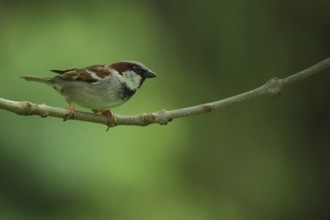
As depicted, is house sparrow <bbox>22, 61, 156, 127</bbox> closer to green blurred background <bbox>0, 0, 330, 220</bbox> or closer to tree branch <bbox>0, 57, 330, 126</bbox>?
tree branch <bbox>0, 57, 330, 126</bbox>

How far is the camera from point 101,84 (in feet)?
7.75

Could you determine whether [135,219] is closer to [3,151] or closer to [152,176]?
[152,176]

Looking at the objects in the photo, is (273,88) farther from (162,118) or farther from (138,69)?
(138,69)

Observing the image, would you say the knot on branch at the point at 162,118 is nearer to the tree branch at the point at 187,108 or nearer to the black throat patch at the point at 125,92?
the tree branch at the point at 187,108

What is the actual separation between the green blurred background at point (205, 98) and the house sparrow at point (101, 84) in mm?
940

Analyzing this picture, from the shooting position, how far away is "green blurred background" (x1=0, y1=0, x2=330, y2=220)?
3580mm

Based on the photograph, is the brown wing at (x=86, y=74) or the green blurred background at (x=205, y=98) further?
the green blurred background at (x=205, y=98)

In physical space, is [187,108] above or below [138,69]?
below

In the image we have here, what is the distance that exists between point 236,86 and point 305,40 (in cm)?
58

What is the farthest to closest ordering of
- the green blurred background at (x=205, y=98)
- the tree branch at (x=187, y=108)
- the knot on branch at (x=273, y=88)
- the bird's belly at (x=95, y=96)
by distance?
the green blurred background at (x=205, y=98) < the bird's belly at (x=95, y=96) < the knot on branch at (x=273, y=88) < the tree branch at (x=187, y=108)

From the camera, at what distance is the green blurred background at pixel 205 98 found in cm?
358

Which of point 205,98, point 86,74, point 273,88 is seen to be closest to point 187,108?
point 273,88

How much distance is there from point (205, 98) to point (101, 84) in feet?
6.82

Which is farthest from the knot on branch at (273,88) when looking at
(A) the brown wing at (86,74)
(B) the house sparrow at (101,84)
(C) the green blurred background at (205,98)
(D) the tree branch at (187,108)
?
(C) the green blurred background at (205,98)
